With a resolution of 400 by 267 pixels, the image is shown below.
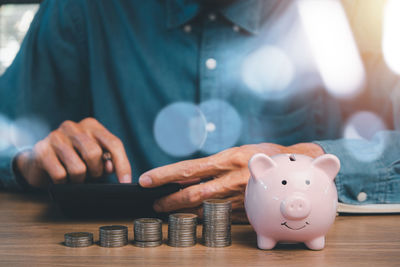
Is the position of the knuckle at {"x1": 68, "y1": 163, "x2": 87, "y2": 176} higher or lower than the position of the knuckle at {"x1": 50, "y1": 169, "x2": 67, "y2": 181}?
higher

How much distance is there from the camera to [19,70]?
1742 mm

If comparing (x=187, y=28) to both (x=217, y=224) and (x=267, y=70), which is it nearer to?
(x=267, y=70)

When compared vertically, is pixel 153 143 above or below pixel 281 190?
below

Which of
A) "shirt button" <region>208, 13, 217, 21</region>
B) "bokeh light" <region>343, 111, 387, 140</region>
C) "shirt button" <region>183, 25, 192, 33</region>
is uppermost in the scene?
"shirt button" <region>208, 13, 217, 21</region>

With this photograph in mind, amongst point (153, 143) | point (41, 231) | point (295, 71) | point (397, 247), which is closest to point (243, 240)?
point (397, 247)

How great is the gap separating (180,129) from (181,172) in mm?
848

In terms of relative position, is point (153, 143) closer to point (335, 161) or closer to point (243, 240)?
point (243, 240)

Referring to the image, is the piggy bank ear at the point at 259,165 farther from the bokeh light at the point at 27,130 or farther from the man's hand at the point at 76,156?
the bokeh light at the point at 27,130

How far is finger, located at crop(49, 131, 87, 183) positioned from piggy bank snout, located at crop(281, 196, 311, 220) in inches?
25.2

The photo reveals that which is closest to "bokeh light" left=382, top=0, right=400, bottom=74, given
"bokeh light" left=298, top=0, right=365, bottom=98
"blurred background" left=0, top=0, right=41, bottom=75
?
"bokeh light" left=298, top=0, right=365, bottom=98

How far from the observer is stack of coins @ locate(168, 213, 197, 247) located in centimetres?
78

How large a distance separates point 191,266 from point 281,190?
0.64 ft

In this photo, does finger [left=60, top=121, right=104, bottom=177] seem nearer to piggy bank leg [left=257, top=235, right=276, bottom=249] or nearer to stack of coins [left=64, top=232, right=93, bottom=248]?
stack of coins [left=64, top=232, right=93, bottom=248]

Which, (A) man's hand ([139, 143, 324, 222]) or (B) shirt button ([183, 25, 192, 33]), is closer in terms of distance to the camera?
(A) man's hand ([139, 143, 324, 222])
